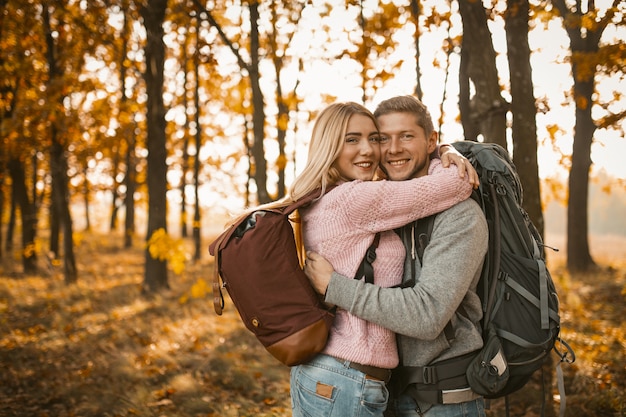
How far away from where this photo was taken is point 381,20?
7121mm

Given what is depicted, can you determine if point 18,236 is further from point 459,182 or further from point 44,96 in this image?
point 459,182

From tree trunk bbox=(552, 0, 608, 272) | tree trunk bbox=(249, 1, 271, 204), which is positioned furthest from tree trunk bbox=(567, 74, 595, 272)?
tree trunk bbox=(249, 1, 271, 204)

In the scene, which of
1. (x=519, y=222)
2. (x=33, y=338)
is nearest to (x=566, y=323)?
(x=519, y=222)

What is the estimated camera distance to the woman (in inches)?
87.9

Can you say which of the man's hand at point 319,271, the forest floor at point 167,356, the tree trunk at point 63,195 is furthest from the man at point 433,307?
the tree trunk at point 63,195

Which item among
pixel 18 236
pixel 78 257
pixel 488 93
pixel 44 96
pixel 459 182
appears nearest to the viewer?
pixel 459 182

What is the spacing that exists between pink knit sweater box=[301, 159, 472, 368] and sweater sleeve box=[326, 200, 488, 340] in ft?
0.36

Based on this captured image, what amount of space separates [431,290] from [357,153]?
87 centimetres

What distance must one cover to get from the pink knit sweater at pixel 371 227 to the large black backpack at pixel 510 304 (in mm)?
163

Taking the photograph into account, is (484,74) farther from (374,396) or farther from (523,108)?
(374,396)

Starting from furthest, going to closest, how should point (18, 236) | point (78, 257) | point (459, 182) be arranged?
point (18, 236) < point (78, 257) < point (459, 182)

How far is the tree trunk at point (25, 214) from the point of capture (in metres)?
14.7

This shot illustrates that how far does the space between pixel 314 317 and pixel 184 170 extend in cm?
2014

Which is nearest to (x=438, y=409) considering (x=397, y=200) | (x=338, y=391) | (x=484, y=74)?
(x=338, y=391)
